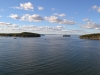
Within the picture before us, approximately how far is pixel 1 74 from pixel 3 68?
5.76 m

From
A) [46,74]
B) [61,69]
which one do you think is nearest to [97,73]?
[61,69]

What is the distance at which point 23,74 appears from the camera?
40.5 metres

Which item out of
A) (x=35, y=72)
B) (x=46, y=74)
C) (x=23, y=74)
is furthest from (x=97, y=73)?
(x=23, y=74)

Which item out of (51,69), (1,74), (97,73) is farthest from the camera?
(51,69)

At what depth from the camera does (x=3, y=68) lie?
46.0 m

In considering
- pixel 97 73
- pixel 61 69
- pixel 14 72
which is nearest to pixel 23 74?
pixel 14 72

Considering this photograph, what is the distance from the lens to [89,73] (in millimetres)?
42906

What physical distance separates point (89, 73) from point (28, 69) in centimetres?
1705

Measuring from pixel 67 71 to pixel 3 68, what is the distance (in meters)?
18.5

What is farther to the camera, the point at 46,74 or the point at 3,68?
the point at 3,68

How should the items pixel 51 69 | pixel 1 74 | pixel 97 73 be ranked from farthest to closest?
1. pixel 51 69
2. pixel 97 73
3. pixel 1 74

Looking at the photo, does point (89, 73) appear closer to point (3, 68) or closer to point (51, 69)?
point (51, 69)

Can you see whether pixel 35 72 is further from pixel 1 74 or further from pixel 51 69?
pixel 1 74

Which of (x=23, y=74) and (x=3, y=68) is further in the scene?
(x=3, y=68)
